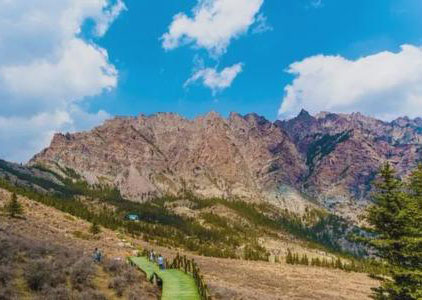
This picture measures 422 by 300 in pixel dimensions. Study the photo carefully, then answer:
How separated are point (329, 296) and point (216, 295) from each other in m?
34.5

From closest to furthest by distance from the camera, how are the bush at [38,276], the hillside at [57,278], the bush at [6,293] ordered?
the bush at [6,293] → the hillside at [57,278] → the bush at [38,276]

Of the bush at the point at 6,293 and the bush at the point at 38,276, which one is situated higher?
the bush at the point at 38,276

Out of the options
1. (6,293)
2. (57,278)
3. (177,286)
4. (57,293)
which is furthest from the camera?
(177,286)

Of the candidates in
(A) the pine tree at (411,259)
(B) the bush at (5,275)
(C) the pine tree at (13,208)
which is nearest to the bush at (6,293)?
(B) the bush at (5,275)

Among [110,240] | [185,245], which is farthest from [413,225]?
[185,245]

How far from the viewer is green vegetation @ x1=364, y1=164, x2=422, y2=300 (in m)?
32.0

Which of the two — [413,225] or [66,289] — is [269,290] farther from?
[66,289]

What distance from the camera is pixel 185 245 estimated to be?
191 m

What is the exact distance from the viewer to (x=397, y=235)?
33906 millimetres

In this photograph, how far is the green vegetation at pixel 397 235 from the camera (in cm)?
3203

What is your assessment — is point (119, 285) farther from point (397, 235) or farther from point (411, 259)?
point (411, 259)

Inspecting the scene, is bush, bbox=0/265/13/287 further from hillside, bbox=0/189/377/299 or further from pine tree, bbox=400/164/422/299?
pine tree, bbox=400/164/422/299

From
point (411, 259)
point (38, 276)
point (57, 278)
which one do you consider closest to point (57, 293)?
point (38, 276)

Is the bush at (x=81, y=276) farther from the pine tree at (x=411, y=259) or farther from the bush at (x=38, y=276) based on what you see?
the pine tree at (x=411, y=259)
